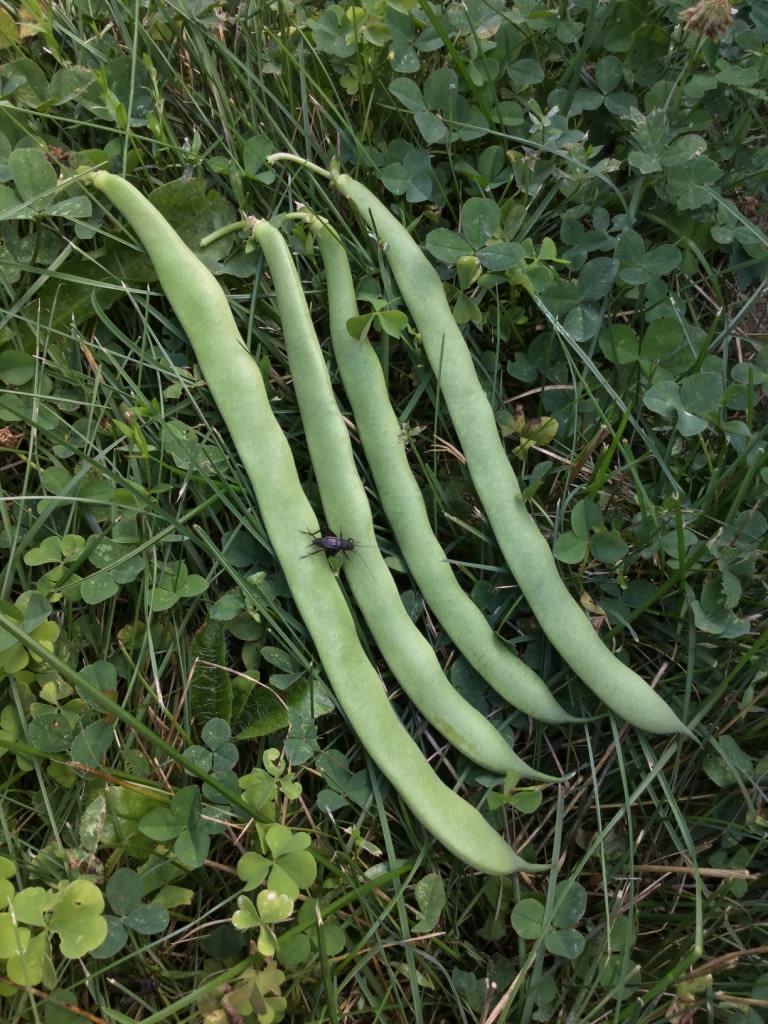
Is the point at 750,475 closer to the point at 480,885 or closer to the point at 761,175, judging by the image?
the point at 761,175

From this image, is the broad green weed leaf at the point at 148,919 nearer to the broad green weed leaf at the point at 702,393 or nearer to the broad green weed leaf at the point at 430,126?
the broad green weed leaf at the point at 702,393

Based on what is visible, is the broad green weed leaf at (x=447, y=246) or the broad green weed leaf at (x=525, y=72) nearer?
the broad green weed leaf at (x=447, y=246)

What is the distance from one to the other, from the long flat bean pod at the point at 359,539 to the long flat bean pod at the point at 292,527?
87 mm

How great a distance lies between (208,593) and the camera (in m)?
2.74

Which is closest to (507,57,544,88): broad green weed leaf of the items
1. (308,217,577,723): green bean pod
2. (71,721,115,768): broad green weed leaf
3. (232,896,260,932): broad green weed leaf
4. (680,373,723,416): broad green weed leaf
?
(308,217,577,723): green bean pod

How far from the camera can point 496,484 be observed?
2.68 meters

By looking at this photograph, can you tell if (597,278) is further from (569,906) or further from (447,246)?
(569,906)

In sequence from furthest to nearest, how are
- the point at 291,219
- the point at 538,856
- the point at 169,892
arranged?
the point at 291,219 → the point at 538,856 → the point at 169,892

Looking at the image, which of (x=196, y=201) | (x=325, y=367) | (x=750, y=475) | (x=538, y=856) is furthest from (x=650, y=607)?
(x=196, y=201)

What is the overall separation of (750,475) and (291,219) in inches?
Result: 74.0

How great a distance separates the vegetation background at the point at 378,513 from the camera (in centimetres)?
240

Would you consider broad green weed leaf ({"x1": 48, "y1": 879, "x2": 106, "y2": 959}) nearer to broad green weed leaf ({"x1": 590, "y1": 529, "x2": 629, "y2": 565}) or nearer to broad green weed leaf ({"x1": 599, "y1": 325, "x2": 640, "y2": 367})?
broad green weed leaf ({"x1": 590, "y1": 529, "x2": 629, "y2": 565})

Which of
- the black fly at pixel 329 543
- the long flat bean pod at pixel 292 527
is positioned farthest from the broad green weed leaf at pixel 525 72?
the black fly at pixel 329 543

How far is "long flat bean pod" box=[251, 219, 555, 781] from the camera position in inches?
100
